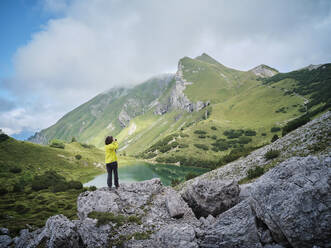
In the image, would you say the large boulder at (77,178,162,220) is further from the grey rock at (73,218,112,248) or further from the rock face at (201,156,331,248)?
the rock face at (201,156,331,248)

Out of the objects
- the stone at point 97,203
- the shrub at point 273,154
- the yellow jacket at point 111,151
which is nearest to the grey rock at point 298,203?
the stone at point 97,203

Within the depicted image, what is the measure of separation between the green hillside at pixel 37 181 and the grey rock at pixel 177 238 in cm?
3478

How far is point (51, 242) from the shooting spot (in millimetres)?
10352

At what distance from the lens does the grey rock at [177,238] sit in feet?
31.8

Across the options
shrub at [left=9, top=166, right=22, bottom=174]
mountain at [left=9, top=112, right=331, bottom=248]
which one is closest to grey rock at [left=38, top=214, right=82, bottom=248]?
mountain at [left=9, top=112, right=331, bottom=248]

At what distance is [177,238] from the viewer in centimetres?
998

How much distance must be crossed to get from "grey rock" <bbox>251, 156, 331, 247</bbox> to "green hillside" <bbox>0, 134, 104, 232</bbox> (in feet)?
134

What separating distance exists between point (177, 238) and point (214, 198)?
6.11 metres

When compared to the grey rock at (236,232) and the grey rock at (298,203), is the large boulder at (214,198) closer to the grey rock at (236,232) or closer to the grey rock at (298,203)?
the grey rock at (236,232)

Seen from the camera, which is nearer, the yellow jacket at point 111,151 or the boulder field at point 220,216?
the boulder field at point 220,216

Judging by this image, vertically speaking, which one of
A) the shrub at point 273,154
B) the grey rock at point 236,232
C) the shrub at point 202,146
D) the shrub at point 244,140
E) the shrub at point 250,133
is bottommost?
the grey rock at point 236,232

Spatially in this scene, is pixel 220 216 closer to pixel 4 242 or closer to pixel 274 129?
pixel 4 242

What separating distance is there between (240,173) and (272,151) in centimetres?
587

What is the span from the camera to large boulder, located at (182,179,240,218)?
1479cm
